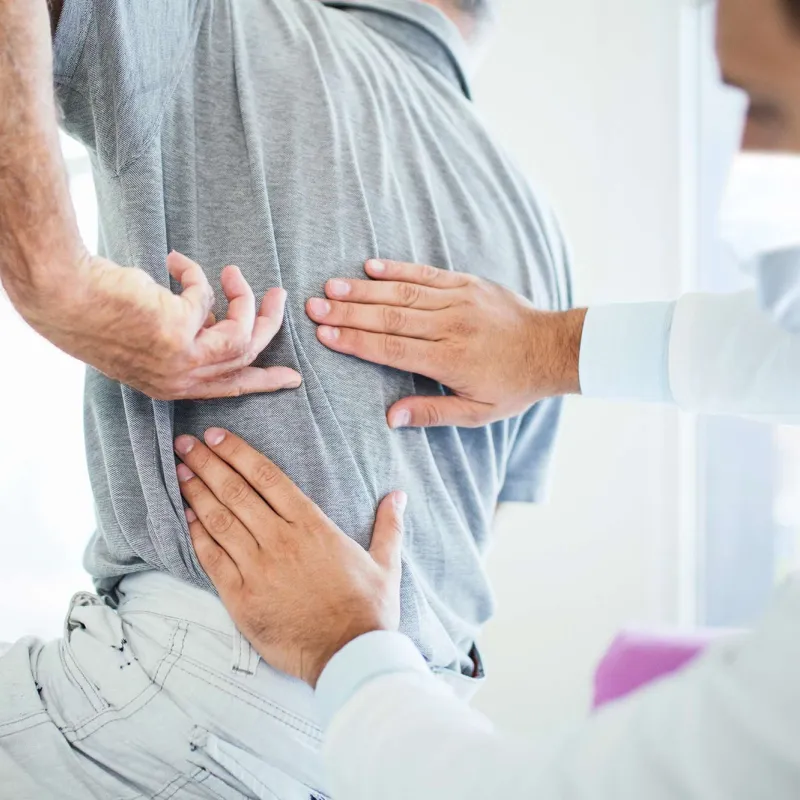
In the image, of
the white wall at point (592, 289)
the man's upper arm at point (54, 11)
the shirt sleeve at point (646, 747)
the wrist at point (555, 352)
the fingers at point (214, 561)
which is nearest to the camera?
the shirt sleeve at point (646, 747)

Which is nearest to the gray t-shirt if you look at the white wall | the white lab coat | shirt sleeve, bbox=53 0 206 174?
shirt sleeve, bbox=53 0 206 174

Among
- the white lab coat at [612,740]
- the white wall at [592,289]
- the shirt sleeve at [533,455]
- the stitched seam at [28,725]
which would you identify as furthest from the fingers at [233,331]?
the white wall at [592,289]

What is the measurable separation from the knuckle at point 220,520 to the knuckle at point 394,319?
0.28 m

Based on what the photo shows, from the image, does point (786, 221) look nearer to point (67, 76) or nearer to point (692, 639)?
point (67, 76)

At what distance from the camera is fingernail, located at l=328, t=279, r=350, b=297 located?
3.34 feet

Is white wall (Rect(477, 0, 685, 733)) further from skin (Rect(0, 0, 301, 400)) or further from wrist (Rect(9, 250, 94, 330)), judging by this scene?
wrist (Rect(9, 250, 94, 330))

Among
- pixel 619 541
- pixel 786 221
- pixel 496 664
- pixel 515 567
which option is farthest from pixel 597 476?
pixel 786 221

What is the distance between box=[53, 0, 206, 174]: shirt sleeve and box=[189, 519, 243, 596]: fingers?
0.40 metres

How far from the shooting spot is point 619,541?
228 cm

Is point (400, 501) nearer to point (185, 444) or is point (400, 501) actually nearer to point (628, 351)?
point (185, 444)

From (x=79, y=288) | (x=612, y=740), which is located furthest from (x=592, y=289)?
(x=612, y=740)

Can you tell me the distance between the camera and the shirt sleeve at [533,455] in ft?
4.41

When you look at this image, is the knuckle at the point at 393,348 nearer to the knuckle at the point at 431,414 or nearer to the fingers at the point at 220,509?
the knuckle at the point at 431,414

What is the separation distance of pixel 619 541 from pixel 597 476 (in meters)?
0.17
